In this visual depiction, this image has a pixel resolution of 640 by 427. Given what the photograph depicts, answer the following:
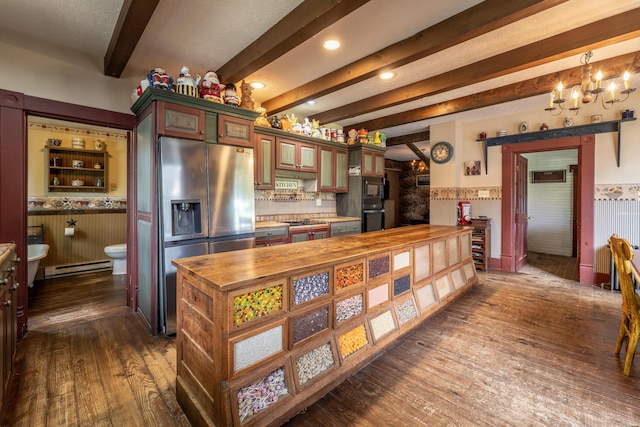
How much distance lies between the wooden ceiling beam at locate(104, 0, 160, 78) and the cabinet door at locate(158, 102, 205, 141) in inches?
19.0

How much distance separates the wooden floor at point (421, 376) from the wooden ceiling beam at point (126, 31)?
8.00ft

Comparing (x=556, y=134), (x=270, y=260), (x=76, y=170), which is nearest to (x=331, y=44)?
(x=270, y=260)

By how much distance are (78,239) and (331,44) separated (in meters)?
4.91

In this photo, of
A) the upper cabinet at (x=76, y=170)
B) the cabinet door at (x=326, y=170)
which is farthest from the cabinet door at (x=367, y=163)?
the upper cabinet at (x=76, y=170)

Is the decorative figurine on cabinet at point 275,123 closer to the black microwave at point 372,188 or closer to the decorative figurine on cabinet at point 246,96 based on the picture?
the decorative figurine on cabinet at point 246,96

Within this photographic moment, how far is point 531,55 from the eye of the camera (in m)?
2.65

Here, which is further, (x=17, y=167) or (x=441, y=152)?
(x=441, y=152)

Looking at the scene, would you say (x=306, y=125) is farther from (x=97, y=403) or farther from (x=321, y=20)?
(x=97, y=403)

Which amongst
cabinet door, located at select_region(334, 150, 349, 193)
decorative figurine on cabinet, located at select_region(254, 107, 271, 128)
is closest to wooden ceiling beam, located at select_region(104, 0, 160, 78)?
decorative figurine on cabinet, located at select_region(254, 107, 271, 128)

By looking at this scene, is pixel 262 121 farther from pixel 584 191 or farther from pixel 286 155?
pixel 584 191

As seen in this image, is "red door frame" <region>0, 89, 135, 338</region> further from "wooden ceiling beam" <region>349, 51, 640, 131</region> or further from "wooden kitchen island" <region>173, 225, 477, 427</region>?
"wooden ceiling beam" <region>349, 51, 640, 131</region>

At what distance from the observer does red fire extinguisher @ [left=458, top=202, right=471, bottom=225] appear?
4.91 metres

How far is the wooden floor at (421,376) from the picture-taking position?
1.57 m

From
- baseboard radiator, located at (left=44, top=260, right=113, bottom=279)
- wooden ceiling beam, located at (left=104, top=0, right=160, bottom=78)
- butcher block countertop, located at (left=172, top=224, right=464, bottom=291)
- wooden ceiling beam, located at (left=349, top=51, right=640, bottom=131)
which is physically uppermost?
wooden ceiling beam, located at (left=349, top=51, right=640, bottom=131)
